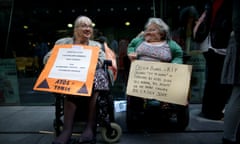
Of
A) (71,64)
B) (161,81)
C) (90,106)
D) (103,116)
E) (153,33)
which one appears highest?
(153,33)

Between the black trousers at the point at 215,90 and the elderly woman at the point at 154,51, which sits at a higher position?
the elderly woman at the point at 154,51

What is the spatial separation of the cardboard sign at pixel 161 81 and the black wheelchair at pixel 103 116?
27 cm

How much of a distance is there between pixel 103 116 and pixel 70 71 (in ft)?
1.91

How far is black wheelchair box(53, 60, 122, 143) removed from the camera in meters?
3.10

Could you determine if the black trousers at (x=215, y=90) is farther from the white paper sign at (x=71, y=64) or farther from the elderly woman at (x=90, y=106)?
the white paper sign at (x=71, y=64)

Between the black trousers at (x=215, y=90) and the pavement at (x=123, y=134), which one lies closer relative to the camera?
the pavement at (x=123, y=134)

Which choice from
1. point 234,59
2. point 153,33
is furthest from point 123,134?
point 234,59

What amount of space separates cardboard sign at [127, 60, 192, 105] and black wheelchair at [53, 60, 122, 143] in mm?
273

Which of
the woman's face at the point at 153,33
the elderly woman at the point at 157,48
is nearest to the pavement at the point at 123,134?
the elderly woman at the point at 157,48

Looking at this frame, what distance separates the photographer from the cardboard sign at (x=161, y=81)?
2953 mm

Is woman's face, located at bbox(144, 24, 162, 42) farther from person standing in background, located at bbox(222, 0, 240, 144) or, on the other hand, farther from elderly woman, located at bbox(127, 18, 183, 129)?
person standing in background, located at bbox(222, 0, 240, 144)

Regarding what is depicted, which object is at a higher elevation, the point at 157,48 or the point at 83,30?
the point at 83,30

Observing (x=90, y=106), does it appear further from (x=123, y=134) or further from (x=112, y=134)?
(x=123, y=134)

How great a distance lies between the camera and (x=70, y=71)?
299 centimetres
